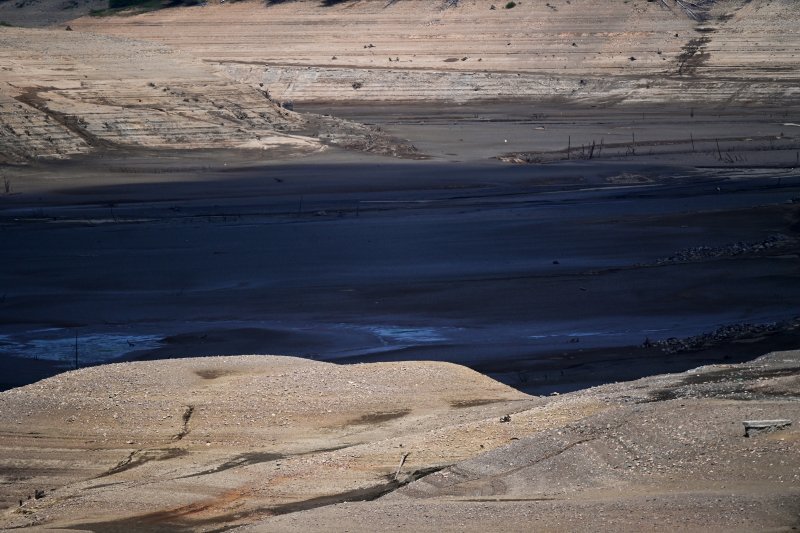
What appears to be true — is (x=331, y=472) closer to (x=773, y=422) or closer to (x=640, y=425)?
(x=640, y=425)

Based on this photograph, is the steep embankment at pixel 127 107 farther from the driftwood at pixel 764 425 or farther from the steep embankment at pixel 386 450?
the driftwood at pixel 764 425

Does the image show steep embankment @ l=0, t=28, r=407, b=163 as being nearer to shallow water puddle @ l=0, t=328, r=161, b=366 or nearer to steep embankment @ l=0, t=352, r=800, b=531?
shallow water puddle @ l=0, t=328, r=161, b=366

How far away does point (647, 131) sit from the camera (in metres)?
37.0

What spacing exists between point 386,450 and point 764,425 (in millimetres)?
3277

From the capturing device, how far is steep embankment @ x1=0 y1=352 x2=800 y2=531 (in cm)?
852

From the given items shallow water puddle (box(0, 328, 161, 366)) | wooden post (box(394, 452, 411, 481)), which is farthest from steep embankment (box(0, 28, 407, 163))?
wooden post (box(394, 452, 411, 481))

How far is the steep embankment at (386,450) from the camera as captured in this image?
Result: 27.9ft

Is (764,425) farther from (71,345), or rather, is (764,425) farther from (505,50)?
(505,50)

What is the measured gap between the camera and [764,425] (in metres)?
9.34

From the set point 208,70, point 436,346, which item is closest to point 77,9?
point 208,70

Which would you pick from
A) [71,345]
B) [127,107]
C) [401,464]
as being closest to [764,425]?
[401,464]

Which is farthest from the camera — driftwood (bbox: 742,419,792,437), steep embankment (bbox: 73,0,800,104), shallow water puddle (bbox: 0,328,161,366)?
steep embankment (bbox: 73,0,800,104)

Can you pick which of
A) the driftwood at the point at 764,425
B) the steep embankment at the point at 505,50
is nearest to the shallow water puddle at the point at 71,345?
the driftwood at the point at 764,425

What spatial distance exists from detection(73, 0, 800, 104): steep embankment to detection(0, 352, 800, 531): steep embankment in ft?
99.7
